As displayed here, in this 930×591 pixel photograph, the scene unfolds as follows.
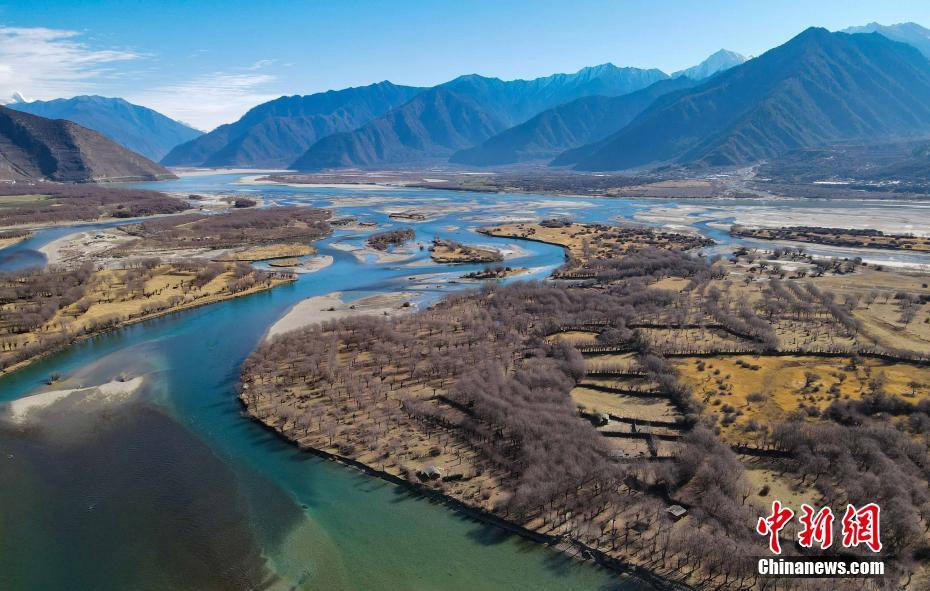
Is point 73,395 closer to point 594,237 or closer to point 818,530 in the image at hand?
point 818,530

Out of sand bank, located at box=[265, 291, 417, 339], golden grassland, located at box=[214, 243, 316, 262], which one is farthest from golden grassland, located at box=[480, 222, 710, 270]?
golden grassland, located at box=[214, 243, 316, 262]

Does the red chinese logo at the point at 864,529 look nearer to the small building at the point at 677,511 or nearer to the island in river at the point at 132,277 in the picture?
the small building at the point at 677,511

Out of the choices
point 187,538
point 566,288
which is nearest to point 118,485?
point 187,538

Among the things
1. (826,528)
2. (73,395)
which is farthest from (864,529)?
(73,395)

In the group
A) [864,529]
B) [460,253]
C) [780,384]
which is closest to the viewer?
[864,529]

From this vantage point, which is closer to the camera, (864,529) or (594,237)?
(864,529)

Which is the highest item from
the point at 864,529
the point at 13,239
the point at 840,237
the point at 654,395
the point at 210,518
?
the point at 13,239
